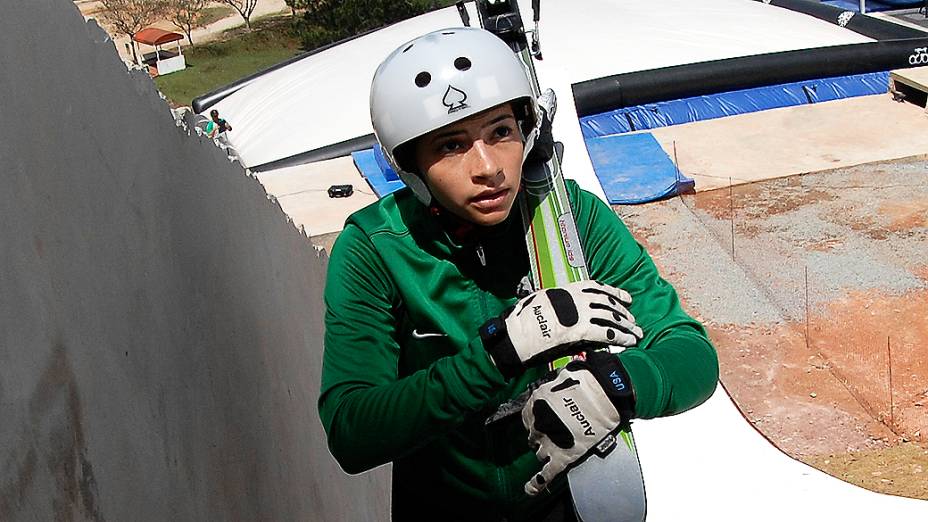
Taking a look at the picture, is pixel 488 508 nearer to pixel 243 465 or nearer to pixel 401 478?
pixel 401 478

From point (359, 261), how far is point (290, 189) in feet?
35.0

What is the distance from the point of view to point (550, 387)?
1681mm

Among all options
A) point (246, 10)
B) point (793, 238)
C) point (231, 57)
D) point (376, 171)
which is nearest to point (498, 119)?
point (793, 238)

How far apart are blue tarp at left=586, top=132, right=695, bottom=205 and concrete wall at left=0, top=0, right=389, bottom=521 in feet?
28.5

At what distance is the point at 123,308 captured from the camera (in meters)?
1.83

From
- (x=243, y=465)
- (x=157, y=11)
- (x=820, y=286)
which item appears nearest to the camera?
(x=243, y=465)

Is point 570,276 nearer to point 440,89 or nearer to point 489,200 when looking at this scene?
point 489,200

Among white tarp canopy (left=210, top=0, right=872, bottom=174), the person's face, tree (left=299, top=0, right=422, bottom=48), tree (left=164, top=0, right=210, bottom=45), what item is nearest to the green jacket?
the person's face

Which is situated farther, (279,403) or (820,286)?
(820,286)

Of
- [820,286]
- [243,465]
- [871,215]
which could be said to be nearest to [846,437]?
[820,286]

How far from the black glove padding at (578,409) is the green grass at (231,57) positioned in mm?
25084

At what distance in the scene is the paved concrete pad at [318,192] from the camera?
36.6 ft

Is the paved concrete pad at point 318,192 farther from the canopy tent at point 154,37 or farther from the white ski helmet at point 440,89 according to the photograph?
the canopy tent at point 154,37

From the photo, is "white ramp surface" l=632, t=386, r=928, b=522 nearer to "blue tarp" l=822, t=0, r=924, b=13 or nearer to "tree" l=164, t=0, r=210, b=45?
"blue tarp" l=822, t=0, r=924, b=13
